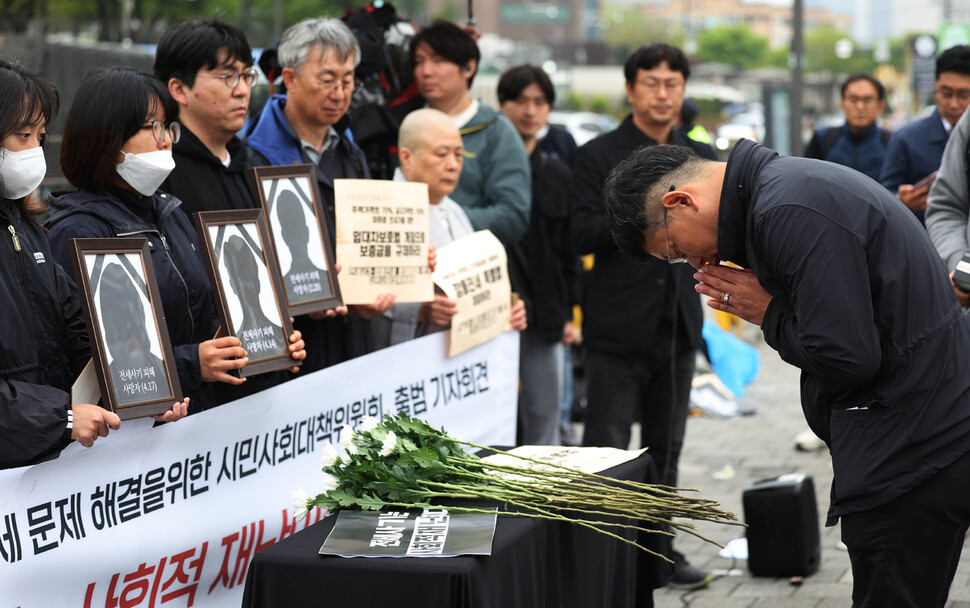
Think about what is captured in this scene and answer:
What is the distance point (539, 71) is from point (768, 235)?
4252mm

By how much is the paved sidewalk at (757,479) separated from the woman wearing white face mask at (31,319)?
289 cm

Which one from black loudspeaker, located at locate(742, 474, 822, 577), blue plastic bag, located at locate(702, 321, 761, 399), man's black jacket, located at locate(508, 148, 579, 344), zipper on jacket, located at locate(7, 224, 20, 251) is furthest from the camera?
blue plastic bag, located at locate(702, 321, 761, 399)

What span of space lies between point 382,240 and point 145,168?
1163mm

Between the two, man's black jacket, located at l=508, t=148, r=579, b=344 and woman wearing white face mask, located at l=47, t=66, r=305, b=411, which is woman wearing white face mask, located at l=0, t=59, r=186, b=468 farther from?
man's black jacket, located at l=508, t=148, r=579, b=344

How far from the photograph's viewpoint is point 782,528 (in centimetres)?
512

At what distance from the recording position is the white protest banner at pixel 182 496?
114 inches

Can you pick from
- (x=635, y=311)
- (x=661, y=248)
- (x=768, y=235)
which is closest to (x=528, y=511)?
(x=661, y=248)

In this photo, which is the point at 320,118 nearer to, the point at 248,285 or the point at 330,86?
the point at 330,86

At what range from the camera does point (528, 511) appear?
3.27 metres

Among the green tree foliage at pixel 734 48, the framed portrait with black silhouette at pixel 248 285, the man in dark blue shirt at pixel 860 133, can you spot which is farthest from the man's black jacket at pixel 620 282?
the green tree foliage at pixel 734 48

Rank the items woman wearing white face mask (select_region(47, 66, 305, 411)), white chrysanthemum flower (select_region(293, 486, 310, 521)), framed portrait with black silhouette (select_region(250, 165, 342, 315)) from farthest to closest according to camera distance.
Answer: framed portrait with black silhouette (select_region(250, 165, 342, 315)), woman wearing white face mask (select_region(47, 66, 305, 411)), white chrysanthemum flower (select_region(293, 486, 310, 521))

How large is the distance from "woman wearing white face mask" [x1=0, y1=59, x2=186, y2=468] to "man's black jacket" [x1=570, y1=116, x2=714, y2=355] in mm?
2513

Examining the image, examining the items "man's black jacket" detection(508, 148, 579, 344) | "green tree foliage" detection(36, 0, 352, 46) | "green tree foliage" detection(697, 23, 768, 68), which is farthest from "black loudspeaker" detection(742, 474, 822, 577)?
"green tree foliage" detection(697, 23, 768, 68)

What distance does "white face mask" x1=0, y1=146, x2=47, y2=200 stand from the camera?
292 centimetres
